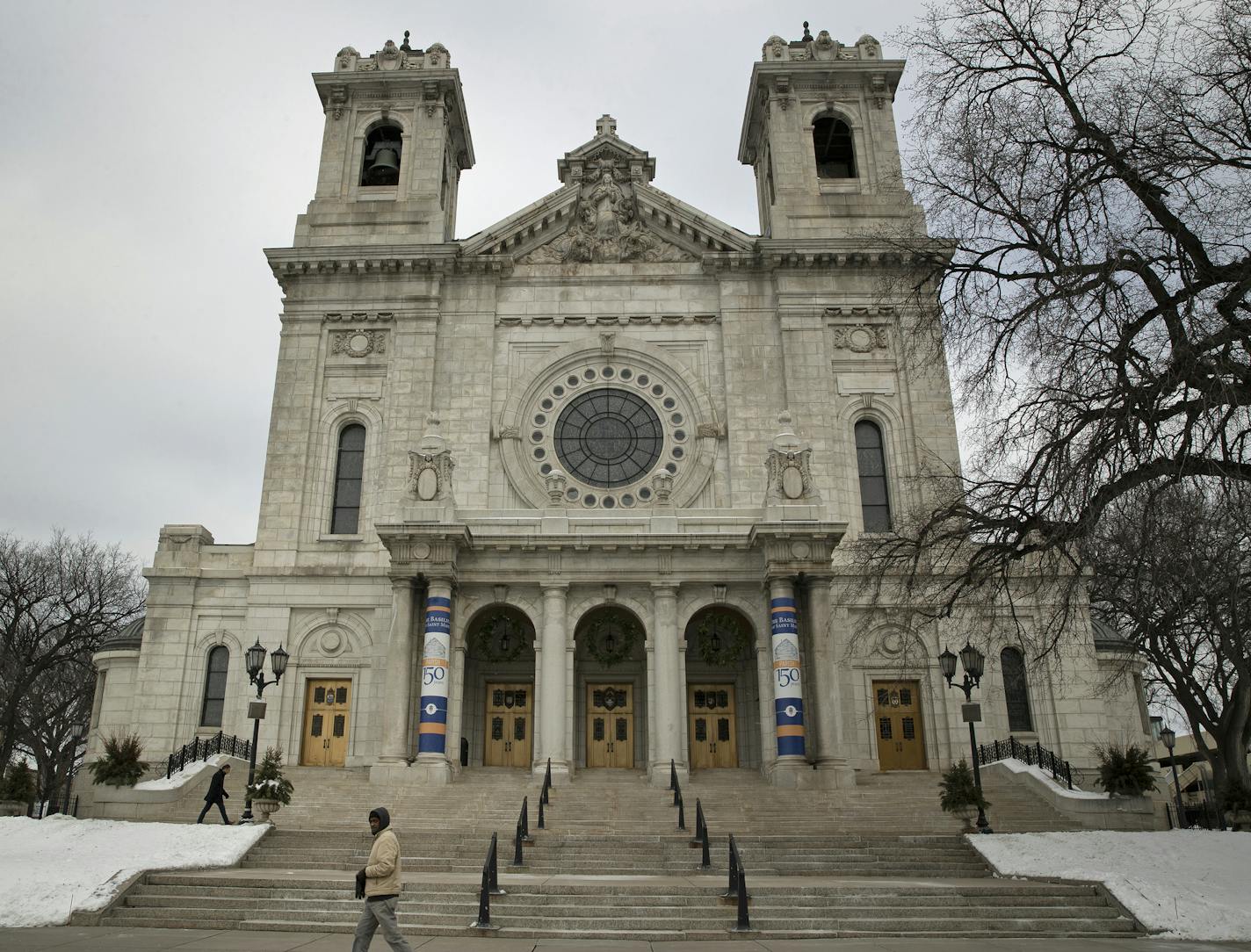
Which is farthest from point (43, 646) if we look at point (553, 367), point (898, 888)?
point (898, 888)

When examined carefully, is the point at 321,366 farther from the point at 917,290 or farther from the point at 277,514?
the point at 917,290

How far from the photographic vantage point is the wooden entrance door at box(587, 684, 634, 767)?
2925 centimetres

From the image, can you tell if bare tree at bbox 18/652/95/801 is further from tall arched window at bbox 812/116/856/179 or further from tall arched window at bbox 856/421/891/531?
tall arched window at bbox 812/116/856/179

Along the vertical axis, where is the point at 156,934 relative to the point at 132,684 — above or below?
below

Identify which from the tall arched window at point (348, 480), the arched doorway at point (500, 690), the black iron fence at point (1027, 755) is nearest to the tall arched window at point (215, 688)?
the tall arched window at point (348, 480)

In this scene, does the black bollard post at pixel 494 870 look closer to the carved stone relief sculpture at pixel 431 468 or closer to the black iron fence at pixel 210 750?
the carved stone relief sculpture at pixel 431 468

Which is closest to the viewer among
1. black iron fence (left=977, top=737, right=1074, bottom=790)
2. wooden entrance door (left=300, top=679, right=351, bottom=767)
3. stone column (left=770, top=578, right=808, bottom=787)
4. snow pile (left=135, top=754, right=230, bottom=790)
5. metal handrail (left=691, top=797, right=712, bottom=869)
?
metal handrail (left=691, top=797, right=712, bottom=869)

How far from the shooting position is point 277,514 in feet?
104

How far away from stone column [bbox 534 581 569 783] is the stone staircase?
2.69 ft

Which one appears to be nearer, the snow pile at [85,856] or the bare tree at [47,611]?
the snow pile at [85,856]

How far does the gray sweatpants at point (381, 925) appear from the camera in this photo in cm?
945

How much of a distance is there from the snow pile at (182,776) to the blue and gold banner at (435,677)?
5345 mm

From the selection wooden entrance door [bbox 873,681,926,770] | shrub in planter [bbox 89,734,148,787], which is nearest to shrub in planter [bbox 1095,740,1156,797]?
wooden entrance door [bbox 873,681,926,770]

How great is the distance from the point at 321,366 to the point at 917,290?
74.5 feet
